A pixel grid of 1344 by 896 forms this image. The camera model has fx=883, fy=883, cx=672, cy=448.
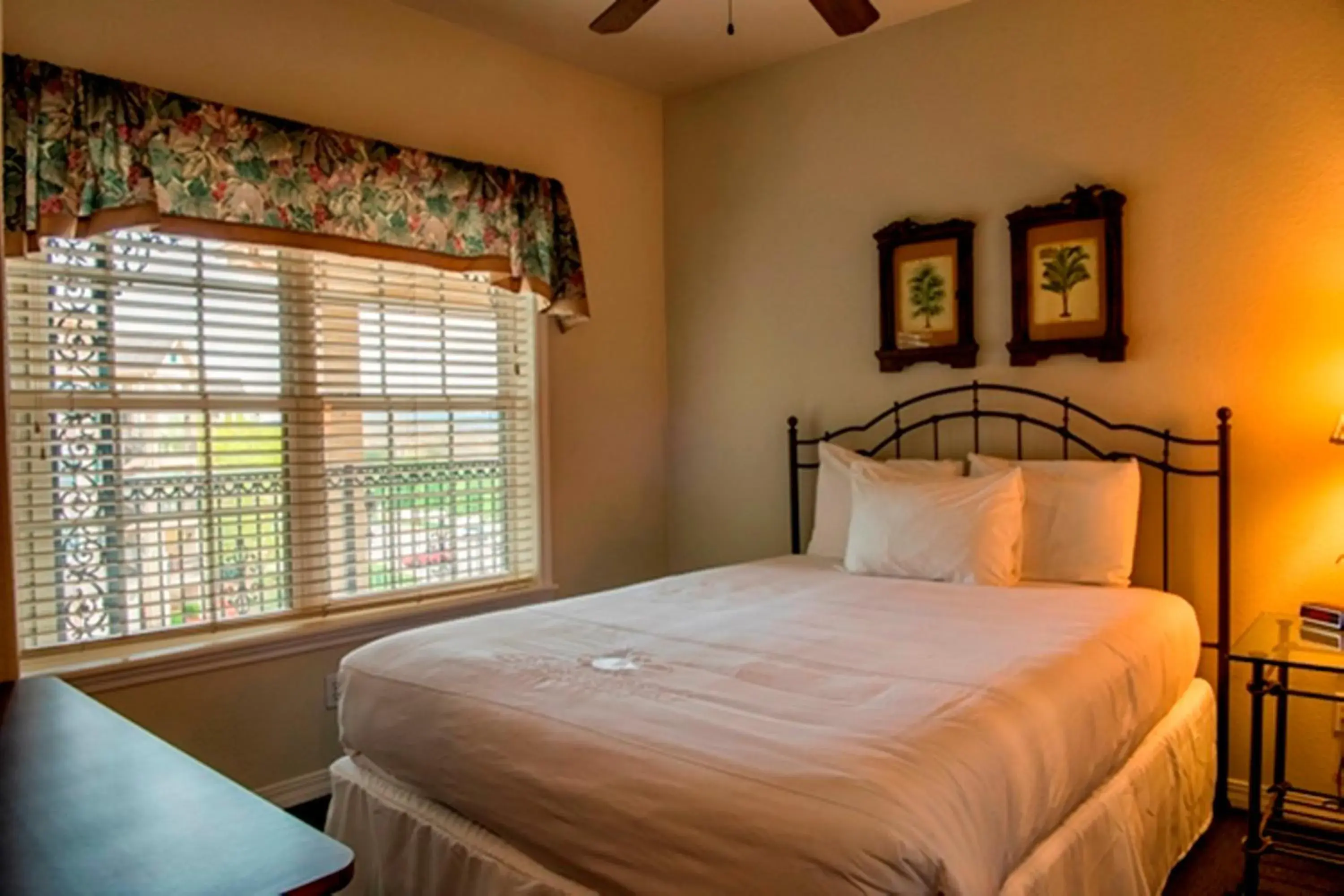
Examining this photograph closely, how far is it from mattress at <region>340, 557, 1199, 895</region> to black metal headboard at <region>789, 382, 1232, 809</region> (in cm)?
27

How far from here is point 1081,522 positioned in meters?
2.77

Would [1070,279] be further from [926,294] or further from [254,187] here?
[254,187]

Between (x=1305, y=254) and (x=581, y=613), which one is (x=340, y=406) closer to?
(x=581, y=613)

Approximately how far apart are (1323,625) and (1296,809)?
2.22 feet

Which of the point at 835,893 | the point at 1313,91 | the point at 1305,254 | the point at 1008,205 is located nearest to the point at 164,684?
the point at 835,893

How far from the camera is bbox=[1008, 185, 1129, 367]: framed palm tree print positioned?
2.91 meters

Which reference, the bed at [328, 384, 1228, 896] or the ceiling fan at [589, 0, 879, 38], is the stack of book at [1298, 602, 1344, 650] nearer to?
the bed at [328, 384, 1228, 896]

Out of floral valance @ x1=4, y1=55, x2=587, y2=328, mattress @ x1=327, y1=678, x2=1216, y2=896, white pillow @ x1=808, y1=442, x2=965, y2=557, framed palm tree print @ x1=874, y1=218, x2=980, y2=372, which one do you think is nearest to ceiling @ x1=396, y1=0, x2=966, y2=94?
floral valance @ x1=4, y1=55, x2=587, y2=328

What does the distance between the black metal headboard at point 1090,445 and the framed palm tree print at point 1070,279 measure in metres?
0.20

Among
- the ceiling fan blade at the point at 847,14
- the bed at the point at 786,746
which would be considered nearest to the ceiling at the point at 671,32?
the ceiling fan blade at the point at 847,14

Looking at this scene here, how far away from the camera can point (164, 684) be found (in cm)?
259

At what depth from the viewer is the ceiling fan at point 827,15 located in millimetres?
2066

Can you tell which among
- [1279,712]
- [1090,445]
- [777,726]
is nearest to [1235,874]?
[1279,712]

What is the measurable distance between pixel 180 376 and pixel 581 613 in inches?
55.5
